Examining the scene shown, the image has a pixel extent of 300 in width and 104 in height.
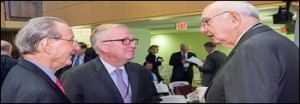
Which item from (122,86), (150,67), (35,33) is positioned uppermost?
(35,33)

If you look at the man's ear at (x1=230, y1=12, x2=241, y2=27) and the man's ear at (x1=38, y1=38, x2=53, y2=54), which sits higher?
the man's ear at (x1=230, y1=12, x2=241, y2=27)

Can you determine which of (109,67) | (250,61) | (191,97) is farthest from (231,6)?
(109,67)

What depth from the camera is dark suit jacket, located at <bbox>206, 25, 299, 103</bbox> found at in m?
0.76

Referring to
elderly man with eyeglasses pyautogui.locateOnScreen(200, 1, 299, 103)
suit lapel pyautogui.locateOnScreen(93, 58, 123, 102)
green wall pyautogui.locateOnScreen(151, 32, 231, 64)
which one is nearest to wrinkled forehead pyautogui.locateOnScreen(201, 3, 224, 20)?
elderly man with eyeglasses pyautogui.locateOnScreen(200, 1, 299, 103)

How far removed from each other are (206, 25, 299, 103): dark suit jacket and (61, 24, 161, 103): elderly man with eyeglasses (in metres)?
0.22

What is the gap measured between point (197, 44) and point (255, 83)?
Answer: 0.72 ft

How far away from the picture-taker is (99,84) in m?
1.11

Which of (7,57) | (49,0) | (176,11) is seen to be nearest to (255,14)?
(176,11)

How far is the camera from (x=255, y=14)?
35.3 inches

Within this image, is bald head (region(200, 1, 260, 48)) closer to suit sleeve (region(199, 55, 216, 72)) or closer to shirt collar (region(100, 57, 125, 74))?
suit sleeve (region(199, 55, 216, 72))

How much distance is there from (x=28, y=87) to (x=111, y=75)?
1.36 ft

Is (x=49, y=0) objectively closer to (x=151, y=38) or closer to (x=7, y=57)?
(x=7, y=57)

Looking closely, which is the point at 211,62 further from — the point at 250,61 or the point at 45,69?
the point at 45,69

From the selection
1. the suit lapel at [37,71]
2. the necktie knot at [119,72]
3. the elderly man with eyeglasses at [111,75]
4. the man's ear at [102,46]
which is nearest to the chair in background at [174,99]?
the elderly man with eyeglasses at [111,75]
